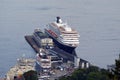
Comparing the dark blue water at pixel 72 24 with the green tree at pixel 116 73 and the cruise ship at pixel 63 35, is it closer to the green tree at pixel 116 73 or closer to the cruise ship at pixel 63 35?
the cruise ship at pixel 63 35

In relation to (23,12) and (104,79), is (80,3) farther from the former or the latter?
(104,79)

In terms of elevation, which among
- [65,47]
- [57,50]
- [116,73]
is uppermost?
[65,47]

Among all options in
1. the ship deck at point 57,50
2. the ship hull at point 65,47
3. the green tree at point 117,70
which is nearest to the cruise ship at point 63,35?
the ship hull at point 65,47

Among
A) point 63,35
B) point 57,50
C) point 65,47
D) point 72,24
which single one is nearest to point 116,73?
point 57,50

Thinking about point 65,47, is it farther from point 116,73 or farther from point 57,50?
point 116,73

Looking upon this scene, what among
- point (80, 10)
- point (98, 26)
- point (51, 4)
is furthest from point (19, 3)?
point (98, 26)

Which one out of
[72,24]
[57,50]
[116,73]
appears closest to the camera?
[116,73]

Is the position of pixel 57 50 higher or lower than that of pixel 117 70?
higher
